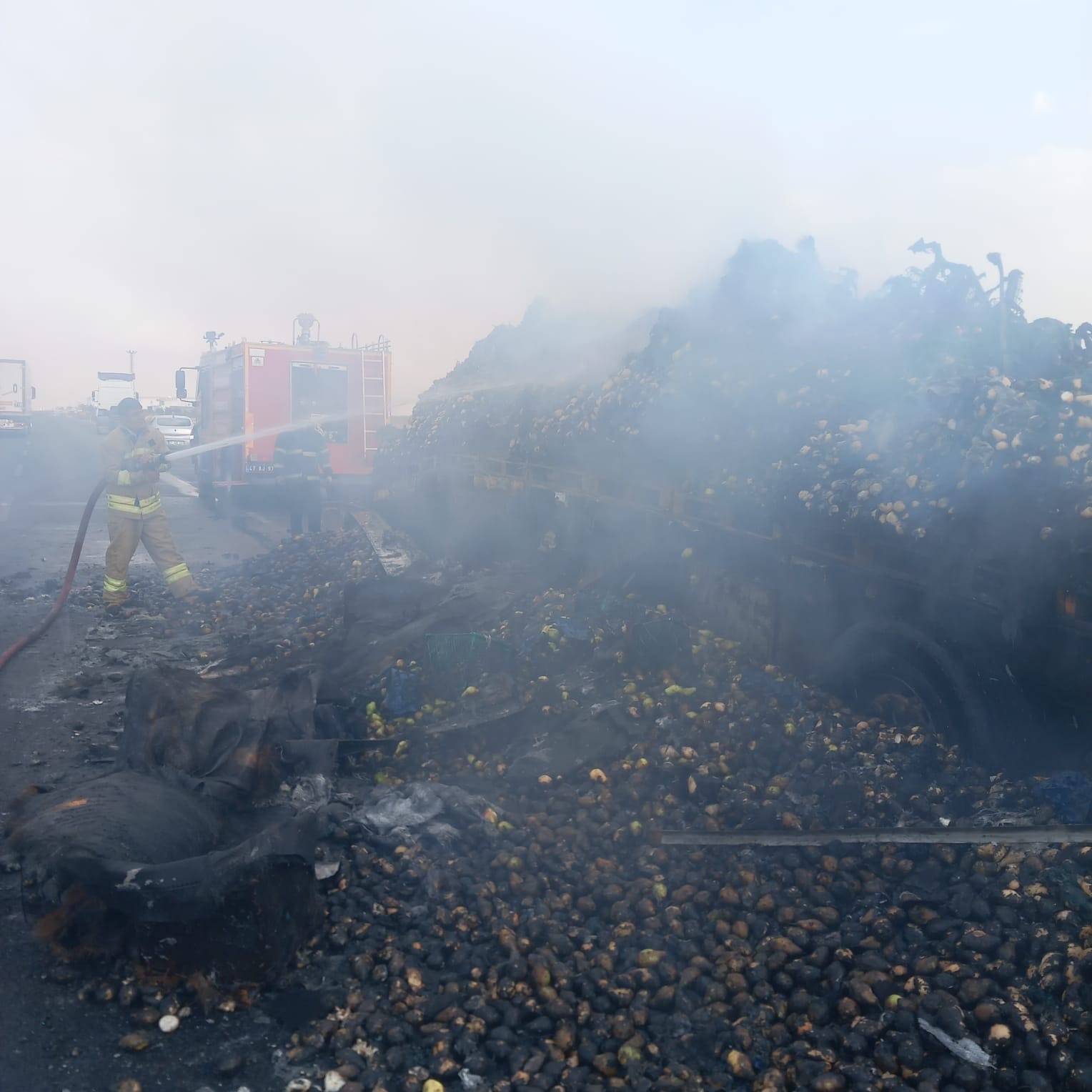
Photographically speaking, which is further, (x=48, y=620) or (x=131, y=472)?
(x=131, y=472)

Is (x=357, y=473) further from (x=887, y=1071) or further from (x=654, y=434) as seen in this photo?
(x=887, y=1071)

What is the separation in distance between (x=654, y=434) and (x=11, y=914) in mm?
5342

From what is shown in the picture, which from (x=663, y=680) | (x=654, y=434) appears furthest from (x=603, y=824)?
(x=654, y=434)

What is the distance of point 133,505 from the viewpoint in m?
9.28

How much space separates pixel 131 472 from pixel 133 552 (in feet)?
2.97

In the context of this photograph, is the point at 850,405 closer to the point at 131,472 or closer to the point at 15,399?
the point at 131,472

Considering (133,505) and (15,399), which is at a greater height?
(15,399)

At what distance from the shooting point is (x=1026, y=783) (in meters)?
3.98

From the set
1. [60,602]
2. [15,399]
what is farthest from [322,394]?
[15,399]

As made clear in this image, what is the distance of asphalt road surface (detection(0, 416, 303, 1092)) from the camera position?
2.93 m

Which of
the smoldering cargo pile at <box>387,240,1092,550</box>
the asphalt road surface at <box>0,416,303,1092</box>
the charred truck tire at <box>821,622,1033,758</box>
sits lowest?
the asphalt road surface at <box>0,416,303,1092</box>

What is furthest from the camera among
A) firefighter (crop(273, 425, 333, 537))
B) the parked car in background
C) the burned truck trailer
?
the parked car in background

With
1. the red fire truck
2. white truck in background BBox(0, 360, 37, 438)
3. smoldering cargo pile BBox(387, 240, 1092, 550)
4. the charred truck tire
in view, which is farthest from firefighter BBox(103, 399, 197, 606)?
white truck in background BBox(0, 360, 37, 438)

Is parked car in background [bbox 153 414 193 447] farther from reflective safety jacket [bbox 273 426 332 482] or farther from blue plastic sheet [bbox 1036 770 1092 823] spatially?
blue plastic sheet [bbox 1036 770 1092 823]
